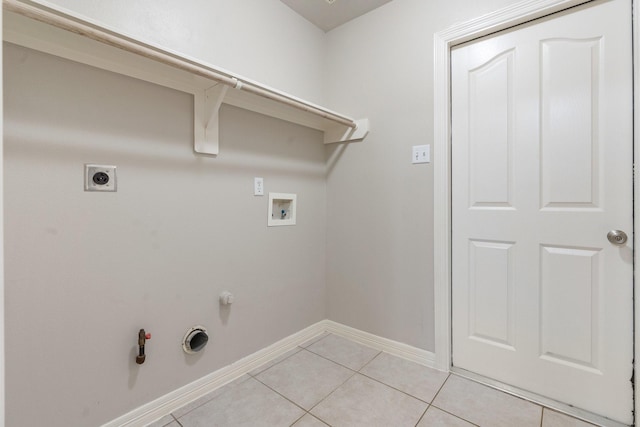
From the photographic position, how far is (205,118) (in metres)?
1.50

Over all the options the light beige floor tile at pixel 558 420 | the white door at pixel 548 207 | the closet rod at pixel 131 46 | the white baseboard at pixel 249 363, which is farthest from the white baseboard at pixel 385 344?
the closet rod at pixel 131 46

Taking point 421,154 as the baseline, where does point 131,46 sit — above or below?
above

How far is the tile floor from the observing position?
1.34 metres

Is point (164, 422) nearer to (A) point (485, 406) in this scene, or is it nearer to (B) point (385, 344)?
(B) point (385, 344)

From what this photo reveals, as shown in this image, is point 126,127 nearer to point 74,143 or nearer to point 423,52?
point 74,143

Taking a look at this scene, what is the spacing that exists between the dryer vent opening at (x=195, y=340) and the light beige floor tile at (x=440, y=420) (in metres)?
1.08

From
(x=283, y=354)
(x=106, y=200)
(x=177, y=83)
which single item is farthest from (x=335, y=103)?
(x=283, y=354)

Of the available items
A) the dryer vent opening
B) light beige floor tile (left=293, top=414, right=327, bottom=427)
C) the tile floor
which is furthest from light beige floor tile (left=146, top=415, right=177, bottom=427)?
light beige floor tile (left=293, top=414, right=327, bottom=427)

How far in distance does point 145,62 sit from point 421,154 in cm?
145

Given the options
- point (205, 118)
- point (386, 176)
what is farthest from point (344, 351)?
point (205, 118)

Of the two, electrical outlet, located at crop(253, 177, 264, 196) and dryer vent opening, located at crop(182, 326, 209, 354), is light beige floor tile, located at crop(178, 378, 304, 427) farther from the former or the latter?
electrical outlet, located at crop(253, 177, 264, 196)

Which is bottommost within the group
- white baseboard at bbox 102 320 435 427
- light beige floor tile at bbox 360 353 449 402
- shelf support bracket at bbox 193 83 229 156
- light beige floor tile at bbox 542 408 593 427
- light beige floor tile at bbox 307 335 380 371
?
light beige floor tile at bbox 542 408 593 427

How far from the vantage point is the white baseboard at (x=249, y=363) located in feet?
4.39

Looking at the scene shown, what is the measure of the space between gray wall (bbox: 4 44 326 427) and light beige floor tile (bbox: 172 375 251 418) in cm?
10
